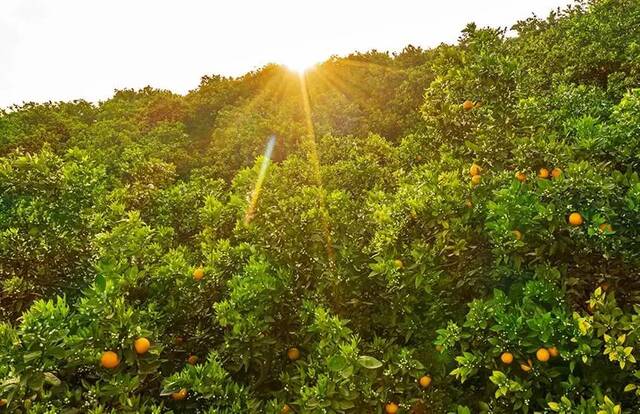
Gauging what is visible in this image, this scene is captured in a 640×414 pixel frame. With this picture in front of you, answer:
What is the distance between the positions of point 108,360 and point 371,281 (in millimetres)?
2666

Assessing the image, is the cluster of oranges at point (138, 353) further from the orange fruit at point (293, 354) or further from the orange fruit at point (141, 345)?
the orange fruit at point (293, 354)

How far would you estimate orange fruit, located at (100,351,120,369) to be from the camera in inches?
154

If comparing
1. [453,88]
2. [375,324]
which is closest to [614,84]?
[453,88]

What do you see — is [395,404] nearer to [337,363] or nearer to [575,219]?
[337,363]

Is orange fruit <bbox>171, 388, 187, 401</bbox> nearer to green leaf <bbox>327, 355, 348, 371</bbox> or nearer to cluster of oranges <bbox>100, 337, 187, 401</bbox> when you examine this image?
cluster of oranges <bbox>100, 337, 187, 401</bbox>

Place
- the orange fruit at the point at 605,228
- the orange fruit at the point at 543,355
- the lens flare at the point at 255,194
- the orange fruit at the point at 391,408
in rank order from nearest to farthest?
1. the orange fruit at the point at 543,355
2. the orange fruit at the point at 605,228
3. the orange fruit at the point at 391,408
4. the lens flare at the point at 255,194

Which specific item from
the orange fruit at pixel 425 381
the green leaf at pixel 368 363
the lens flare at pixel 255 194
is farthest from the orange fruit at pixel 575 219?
the lens flare at pixel 255 194

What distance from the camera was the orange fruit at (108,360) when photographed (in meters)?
3.90

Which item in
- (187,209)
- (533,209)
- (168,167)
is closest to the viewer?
(533,209)

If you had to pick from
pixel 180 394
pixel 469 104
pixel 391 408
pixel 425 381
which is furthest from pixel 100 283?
pixel 469 104

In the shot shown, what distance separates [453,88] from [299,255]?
2.79 m

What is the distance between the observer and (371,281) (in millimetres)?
5277

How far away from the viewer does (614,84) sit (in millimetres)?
11312

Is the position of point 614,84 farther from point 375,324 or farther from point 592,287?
point 375,324
